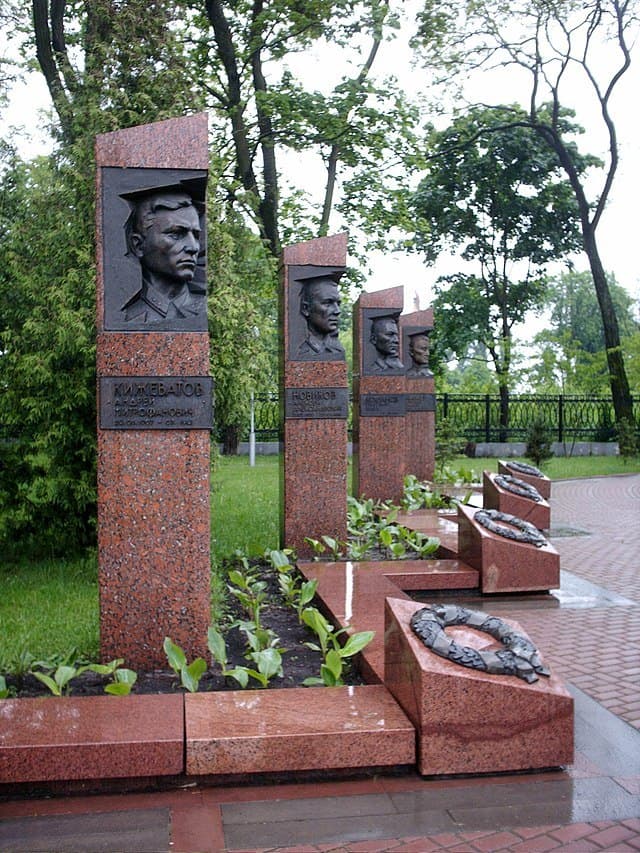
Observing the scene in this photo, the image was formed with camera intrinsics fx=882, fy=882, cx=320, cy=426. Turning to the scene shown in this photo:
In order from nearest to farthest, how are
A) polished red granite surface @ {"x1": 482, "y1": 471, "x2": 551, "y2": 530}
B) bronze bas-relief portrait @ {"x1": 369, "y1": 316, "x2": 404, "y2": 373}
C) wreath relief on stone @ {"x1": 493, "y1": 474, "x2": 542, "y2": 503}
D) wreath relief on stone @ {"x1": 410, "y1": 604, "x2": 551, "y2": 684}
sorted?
wreath relief on stone @ {"x1": 410, "y1": 604, "x2": 551, "y2": 684}, polished red granite surface @ {"x1": 482, "y1": 471, "x2": 551, "y2": 530}, wreath relief on stone @ {"x1": 493, "y1": 474, "x2": 542, "y2": 503}, bronze bas-relief portrait @ {"x1": 369, "y1": 316, "x2": 404, "y2": 373}

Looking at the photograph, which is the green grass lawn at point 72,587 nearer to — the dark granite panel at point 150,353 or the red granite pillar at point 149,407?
the red granite pillar at point 149,407

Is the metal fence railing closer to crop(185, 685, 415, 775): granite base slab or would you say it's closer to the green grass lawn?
the green grass lawn

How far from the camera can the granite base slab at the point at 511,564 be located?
25.9 feet

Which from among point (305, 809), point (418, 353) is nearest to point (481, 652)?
point (305, 809)

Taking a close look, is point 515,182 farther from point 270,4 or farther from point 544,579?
point 544,579

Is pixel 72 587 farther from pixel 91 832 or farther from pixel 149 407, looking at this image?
pixel 91 832

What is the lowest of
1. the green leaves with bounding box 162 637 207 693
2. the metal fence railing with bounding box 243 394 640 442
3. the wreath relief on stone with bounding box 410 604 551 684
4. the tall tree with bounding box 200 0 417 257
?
the green leaves with bounding box 162 637 207 693

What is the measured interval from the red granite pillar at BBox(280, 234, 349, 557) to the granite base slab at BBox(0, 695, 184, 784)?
4.77 meters

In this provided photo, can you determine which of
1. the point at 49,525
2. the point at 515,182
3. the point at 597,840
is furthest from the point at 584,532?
the point at 515,182

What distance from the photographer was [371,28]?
18672 mm

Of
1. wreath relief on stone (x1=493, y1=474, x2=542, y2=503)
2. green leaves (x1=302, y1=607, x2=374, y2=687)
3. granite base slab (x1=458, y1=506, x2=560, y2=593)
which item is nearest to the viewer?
green leaves (x1=302, y1=607, x2=374, y2=687)

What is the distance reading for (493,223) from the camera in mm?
31062

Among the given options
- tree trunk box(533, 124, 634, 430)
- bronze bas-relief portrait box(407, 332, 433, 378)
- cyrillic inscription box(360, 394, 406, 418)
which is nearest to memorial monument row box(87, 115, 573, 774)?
cyrillic inscription box(360, 394, 406, 418)

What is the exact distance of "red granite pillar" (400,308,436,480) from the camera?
14641mm
